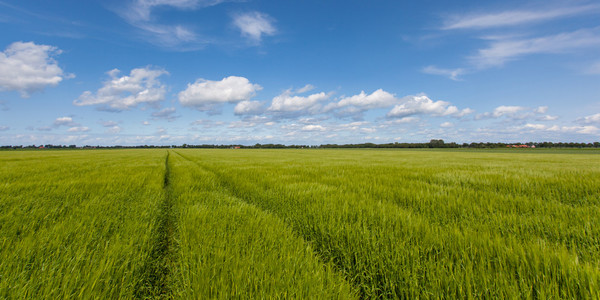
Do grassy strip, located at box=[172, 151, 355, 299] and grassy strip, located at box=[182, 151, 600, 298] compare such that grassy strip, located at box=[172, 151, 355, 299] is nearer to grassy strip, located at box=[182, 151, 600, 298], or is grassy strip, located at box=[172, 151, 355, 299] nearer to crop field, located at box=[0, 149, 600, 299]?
crop field, located at box=[0, 149, 600, 299]

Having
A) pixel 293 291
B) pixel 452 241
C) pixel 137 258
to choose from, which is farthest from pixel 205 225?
pixel 452 241

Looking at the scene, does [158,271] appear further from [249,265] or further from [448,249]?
[448,249]

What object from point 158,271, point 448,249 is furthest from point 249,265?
point 448,249

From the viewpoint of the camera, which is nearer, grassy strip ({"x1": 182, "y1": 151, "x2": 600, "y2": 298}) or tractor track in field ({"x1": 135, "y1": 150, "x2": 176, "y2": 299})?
grassy strip ({"x1": 182, "y1": 151, "x2": 600, "y2": 298})

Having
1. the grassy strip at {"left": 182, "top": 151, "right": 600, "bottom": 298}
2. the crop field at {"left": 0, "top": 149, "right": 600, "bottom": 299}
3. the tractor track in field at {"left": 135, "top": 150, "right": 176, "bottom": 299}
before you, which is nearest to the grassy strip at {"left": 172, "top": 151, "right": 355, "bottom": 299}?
the crop field at {"left": 0, "top": 149, "right": 600, "bottom": 299}

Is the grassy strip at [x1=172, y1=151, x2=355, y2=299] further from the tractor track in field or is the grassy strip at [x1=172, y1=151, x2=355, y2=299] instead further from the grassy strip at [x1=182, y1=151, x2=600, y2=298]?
the grassy strip at [x1=182, y1=151, x2=600, y2=298]

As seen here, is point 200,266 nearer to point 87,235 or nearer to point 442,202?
point 87,235

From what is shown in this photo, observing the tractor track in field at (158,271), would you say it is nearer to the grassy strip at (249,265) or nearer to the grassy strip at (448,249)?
the grassy strip at (249,265)

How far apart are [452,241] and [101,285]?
3096 millimetres

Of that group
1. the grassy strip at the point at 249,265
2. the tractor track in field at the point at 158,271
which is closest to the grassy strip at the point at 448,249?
the grassy strip at the point at 249,265

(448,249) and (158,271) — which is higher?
(448,249)

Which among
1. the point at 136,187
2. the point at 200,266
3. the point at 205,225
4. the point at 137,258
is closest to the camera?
the point at 200,266

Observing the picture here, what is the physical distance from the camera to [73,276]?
159cm

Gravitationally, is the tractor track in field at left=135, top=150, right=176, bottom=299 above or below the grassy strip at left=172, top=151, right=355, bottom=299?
below
